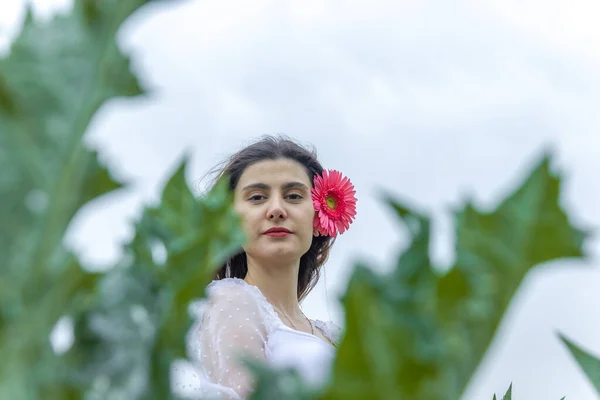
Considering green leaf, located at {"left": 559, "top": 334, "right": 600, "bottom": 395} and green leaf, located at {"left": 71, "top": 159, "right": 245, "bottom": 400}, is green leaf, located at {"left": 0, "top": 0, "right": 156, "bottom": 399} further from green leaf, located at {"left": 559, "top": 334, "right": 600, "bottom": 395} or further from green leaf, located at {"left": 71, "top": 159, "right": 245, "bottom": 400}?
green leaf, located at {"left": 559, "top": 334, "right": 600, "bottom": 395}

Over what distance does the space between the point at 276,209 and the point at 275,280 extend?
18.0 inches

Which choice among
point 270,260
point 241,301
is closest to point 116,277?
point 241,301

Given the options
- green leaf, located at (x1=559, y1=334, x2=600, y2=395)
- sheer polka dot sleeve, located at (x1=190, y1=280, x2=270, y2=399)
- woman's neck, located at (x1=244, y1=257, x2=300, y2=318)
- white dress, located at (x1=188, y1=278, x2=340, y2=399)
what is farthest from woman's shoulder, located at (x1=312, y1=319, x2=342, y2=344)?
green leaf, located at (x1=559, y1=334, x2=600, y2=395)

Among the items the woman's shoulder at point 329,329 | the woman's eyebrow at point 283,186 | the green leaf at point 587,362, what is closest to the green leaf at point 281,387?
the green leaf at point 587,362

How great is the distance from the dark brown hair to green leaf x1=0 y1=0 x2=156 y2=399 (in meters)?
3.06

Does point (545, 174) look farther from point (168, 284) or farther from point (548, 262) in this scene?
point (168, 284)

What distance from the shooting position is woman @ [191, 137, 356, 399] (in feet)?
10.4

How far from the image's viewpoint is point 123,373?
1.22ft

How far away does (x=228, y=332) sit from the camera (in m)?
3.20

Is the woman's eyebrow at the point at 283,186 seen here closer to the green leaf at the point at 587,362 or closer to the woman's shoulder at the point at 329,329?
the woman's shoulder at the point at 329,329

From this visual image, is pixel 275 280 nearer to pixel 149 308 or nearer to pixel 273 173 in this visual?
pixel 273 173

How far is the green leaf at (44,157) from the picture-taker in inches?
12.7

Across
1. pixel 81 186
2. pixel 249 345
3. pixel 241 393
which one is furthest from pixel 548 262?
pixel 249 345

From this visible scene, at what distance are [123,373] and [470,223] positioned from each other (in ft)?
0.64
